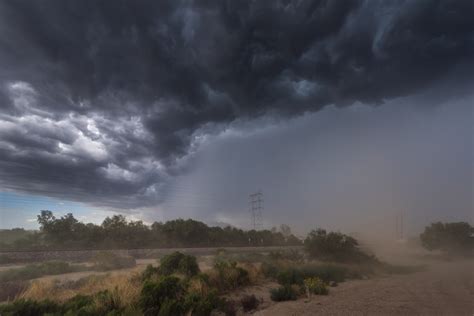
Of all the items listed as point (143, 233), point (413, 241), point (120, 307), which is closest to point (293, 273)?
point (120, 307)

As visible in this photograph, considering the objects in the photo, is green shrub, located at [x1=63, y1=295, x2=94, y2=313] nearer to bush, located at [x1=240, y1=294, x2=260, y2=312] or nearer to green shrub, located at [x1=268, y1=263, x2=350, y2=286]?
bush, located at [x1=240, y1=294, x2=260, y2=312]

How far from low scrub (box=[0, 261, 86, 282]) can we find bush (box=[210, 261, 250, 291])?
48.5 feet

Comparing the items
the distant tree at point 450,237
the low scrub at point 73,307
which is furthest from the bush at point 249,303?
the distant tree at point 450,237

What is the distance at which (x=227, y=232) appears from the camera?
7075cm

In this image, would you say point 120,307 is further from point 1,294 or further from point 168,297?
point 1,294

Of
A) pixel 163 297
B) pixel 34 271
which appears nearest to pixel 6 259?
pixel 34 271

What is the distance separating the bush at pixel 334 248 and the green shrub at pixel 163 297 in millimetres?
27360

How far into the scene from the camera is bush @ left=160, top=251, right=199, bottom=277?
19258 mm

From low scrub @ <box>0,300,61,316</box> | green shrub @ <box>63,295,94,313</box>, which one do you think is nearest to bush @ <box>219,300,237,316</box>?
green shrub @ <box>63,295,94,313</box>

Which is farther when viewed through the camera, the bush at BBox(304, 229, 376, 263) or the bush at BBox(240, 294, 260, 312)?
the bush at BBox(304, 229, 376, 263)

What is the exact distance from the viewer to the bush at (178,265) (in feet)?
63.2

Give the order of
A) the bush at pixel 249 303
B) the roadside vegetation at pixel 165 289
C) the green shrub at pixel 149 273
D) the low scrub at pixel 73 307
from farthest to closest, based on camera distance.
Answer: the green shrub at pixel 149 273 < the bush at pixel 249 303 < the roadside vegetation at pixel 165 289 < the low scrub at pixel 73 307

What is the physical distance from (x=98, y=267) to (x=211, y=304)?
19.9 m

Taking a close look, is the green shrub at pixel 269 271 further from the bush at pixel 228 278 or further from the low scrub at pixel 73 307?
the low scrub at pixel 73 307
